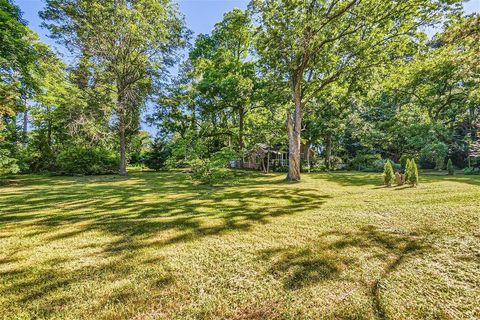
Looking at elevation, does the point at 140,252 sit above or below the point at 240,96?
below

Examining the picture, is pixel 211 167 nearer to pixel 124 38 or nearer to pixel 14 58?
pixel 14 58

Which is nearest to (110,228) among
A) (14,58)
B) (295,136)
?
(14,58)

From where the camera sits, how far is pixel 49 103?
1316cm

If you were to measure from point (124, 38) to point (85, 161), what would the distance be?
1003cm

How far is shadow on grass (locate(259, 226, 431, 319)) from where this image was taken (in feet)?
9.20

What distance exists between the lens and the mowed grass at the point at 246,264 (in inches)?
93.7

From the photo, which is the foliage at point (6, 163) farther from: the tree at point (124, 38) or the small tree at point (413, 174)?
the small tree at point (413, 174)

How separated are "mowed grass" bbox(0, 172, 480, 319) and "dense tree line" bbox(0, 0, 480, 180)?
12.2ft

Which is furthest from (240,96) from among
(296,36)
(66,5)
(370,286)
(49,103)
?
(370,286)

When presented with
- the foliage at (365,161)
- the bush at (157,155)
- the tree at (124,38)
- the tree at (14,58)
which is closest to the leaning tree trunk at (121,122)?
the tree at (124,38)

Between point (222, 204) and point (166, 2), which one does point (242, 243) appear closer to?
point (222, 204)

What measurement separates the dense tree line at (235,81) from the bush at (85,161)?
10cm

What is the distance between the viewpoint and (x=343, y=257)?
11.2ft

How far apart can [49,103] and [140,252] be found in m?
14.1
